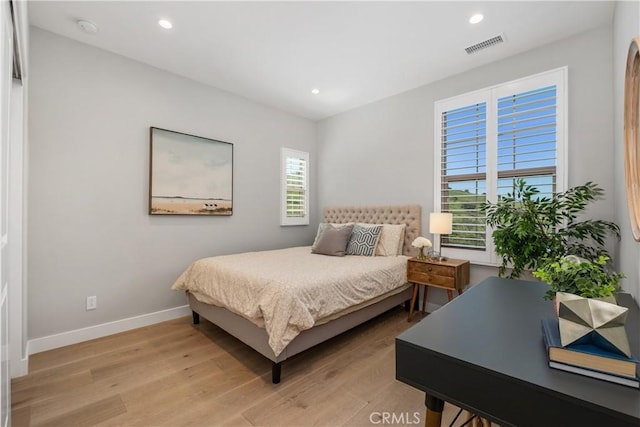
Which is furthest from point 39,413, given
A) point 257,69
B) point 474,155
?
point 474,155

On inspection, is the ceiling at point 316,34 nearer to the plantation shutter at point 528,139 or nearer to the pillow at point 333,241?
the plantation shutter at point 528,139

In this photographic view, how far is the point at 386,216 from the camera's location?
12.8ft

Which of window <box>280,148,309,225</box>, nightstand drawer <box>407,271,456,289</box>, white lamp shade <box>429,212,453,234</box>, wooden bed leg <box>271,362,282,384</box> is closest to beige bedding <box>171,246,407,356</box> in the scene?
nightstand drawer <box>407,271,456,289</box>

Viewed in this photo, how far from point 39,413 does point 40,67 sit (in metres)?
2.71

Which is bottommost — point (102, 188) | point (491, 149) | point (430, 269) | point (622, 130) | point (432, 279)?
point (432, 279)

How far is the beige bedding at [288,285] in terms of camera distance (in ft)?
6.58

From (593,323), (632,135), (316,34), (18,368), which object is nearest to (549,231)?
(632,135)

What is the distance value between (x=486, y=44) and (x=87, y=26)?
11.8 ft

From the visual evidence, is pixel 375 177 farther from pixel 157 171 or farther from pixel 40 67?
pixel 40 67

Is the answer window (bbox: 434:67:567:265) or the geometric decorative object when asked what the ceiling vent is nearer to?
window (bbox: 434:67:567:265)

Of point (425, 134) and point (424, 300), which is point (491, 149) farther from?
point (424, 300)

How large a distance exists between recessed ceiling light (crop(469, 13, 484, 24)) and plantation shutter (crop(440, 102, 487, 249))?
3.12 feet

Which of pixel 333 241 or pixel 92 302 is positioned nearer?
pixel 92 302

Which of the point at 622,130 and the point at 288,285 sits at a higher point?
the point at 622,130
